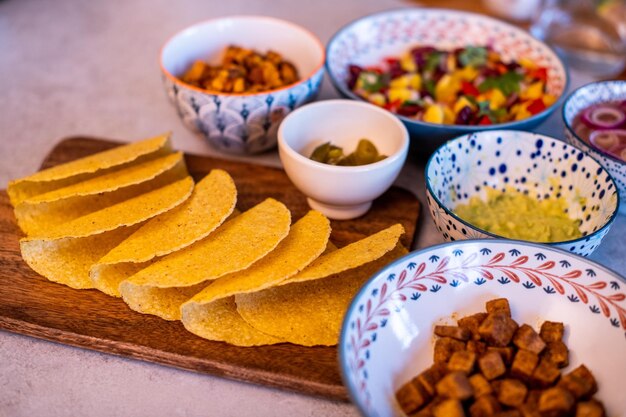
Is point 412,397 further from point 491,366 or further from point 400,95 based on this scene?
point 400,95

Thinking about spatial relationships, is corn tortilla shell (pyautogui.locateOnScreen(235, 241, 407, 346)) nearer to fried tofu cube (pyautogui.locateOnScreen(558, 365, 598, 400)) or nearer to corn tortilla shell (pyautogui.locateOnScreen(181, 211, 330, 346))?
corn tortilla shell (pyautogui.locateOnScreen(181, 211, 330, 346))

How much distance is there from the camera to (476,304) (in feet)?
5.80

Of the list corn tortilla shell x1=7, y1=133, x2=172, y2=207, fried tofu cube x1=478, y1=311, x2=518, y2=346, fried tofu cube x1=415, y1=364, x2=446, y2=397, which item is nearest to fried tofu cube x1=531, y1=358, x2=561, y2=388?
fried tofu cube x1=478, y1=311, x2=518, y2=346

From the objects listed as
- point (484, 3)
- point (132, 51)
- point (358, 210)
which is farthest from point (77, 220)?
point (484, 3)

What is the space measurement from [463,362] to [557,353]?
27 cm

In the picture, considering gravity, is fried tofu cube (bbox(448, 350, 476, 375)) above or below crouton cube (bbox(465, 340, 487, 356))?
above

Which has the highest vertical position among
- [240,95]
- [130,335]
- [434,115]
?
[240,95]

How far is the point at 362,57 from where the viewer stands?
3.02 meters

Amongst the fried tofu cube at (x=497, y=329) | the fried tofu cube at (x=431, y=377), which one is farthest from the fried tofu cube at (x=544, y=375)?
the fried tofu cube at (x=431, y=377)

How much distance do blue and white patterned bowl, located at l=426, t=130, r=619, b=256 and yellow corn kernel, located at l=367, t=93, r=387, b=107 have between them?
1.59 feet

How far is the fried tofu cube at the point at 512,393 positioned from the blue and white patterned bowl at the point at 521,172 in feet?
2.03

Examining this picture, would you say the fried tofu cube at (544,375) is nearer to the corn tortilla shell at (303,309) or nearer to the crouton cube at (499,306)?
the crouton cube at (499,306)

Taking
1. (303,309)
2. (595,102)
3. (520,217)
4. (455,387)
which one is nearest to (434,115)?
(520,217)

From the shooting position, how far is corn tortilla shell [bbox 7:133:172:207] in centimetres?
212
